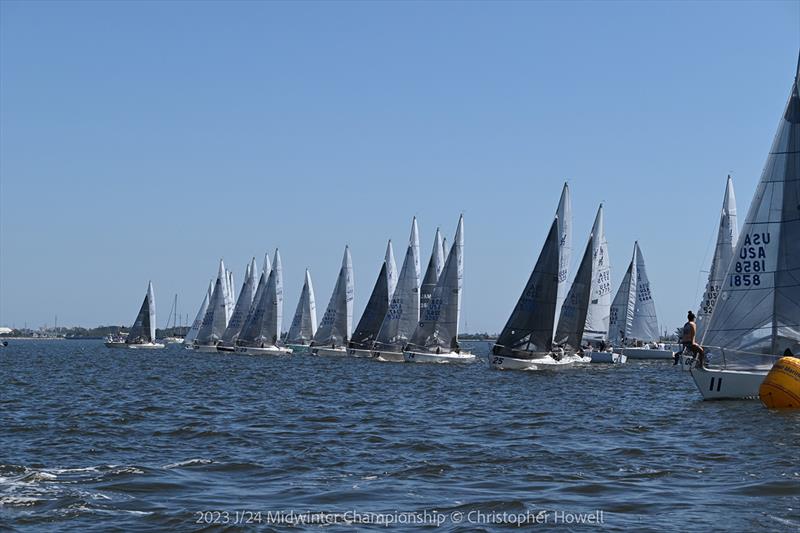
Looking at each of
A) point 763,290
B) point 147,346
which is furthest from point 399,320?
point 147,346

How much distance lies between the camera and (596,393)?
3391 cm

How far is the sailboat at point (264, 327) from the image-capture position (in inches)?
3258

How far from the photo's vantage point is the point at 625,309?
7875 centimetres

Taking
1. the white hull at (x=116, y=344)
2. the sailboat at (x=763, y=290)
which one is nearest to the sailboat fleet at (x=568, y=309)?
the sailboat at (x=763, y=290)

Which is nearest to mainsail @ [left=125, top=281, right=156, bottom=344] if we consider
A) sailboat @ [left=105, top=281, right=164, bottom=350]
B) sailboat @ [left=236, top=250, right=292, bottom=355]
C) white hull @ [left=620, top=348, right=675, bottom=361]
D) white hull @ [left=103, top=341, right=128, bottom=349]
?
sailboat @ [left=105, top=281, right=164, bottom=350]

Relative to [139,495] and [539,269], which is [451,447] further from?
[539,269]

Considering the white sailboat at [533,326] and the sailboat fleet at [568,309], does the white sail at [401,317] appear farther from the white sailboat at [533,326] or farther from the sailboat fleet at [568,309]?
the white sailboat at [533,326]

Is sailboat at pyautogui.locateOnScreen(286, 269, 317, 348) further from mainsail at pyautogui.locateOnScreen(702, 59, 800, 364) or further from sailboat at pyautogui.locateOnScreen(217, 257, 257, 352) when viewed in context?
mainsail at pyautogui.locateOnScreen(702, 59, 800, 364)

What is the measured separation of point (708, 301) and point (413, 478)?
4556cm

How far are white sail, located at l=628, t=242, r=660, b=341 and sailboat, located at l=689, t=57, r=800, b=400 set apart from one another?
167 feet

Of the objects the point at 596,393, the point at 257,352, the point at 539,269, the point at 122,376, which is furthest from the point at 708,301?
the point at 257,352

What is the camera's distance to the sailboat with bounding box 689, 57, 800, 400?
27047 millimetres

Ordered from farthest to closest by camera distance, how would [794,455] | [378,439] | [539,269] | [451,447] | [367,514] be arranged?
[539,269], [378,439], [451,447], [794,455], [367,514]

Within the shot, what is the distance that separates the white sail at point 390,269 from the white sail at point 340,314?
21.3ft
